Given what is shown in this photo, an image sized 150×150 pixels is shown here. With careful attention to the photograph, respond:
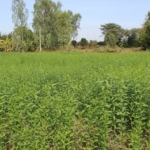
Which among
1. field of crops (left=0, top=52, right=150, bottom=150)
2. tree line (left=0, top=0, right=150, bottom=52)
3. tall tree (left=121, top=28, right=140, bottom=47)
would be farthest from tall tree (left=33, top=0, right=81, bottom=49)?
field of crops (left=0, top=52, right=150, bottom=150)

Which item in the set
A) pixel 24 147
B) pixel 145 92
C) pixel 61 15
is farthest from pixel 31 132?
pixel 61 15

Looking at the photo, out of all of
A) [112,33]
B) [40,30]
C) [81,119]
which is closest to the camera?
[81,119]

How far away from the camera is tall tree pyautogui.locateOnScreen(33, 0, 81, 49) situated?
5038 centimetres

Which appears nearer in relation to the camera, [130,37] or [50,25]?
[50,25]

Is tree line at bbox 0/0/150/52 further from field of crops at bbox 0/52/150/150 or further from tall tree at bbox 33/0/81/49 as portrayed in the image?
field of crops at bbox 0/52/150/150

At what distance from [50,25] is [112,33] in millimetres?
17523

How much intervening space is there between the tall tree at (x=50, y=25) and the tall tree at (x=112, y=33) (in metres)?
8.93

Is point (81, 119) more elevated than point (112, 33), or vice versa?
point (112, 33)

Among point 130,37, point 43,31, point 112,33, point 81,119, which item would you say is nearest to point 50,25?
point 43,31

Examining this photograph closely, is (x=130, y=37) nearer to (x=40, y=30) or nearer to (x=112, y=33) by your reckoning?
(x=112, y=33)

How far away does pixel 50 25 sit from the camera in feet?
170

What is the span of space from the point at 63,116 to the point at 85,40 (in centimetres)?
6333

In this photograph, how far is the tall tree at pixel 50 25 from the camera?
5038 centimetres

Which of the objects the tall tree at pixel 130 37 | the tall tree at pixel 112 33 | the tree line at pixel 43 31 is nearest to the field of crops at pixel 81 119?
the tree line at pixel 43 31
